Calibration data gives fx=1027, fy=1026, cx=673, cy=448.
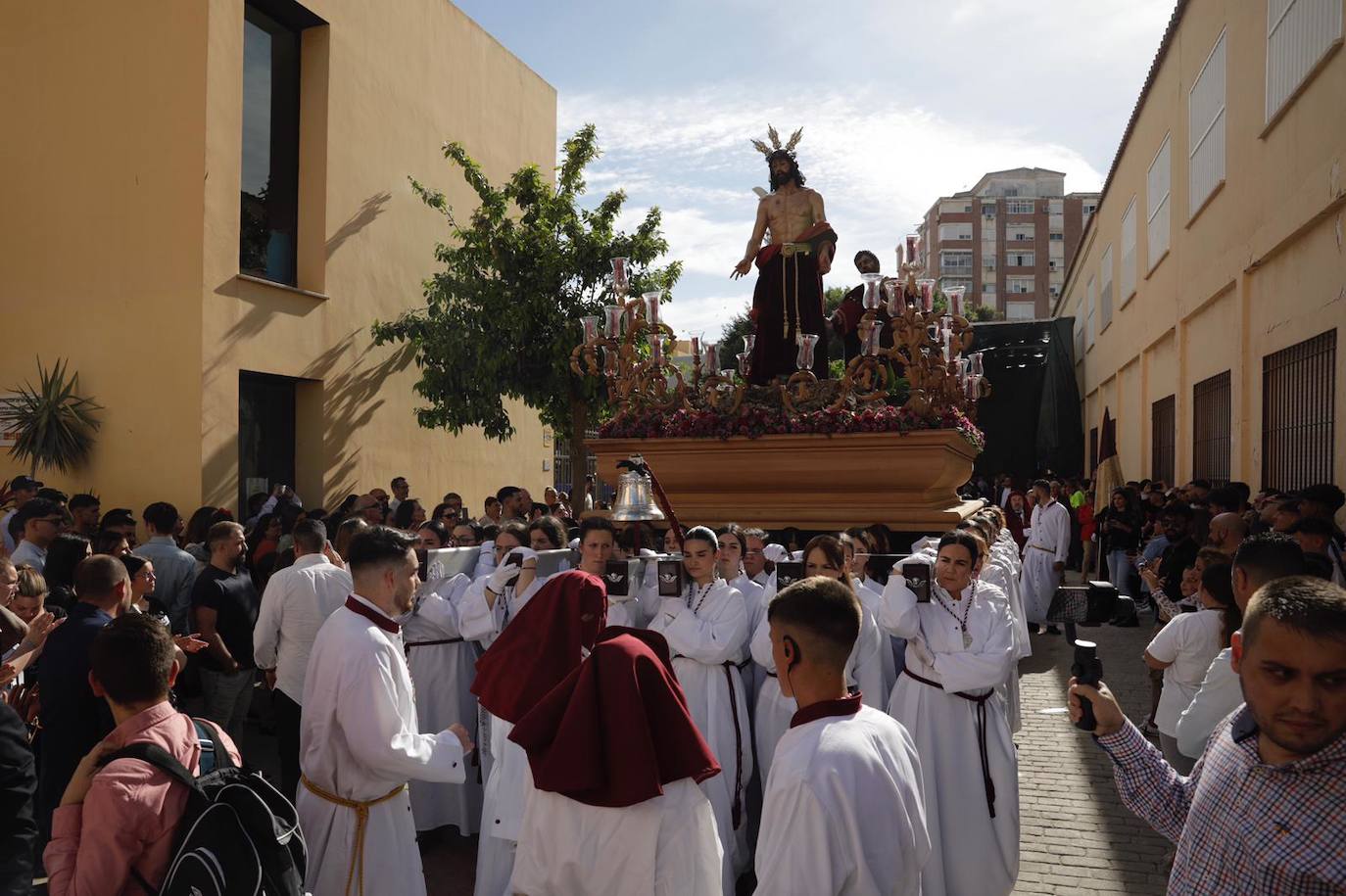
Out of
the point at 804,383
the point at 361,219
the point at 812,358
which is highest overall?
the point at 361,219

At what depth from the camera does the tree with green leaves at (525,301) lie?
12969 millimetres

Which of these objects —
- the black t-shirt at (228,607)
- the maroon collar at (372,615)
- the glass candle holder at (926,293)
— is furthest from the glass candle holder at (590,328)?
the maroon collar at (372,615)

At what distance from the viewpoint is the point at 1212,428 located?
43.6 ft

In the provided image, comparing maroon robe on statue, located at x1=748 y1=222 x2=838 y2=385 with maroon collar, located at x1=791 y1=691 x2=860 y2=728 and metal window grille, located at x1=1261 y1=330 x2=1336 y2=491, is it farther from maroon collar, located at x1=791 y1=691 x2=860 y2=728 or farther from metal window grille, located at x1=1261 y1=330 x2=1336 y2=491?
maroon collar, located at x1=791 y1=691 x2=860 y2=728

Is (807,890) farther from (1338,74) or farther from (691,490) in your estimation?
(1338,74)

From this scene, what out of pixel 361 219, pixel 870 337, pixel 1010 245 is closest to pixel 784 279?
pixel 870 337

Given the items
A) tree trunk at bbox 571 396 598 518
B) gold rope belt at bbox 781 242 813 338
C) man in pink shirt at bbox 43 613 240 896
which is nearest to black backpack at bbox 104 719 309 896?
man in pink shirt at bbox 43 613 240 896

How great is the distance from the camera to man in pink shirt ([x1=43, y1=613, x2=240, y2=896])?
2480 millimetres

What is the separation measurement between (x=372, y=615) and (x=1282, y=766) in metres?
2.82

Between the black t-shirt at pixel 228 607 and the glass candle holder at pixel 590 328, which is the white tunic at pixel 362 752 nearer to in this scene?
the black t-shirt at pixel 228 607

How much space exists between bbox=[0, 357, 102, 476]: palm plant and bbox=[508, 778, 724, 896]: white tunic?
34.7 ft

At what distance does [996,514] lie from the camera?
10.9 meters

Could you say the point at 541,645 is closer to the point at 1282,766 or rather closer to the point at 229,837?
the point at 229,837

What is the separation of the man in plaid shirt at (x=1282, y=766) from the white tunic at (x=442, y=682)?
447 centimetres
